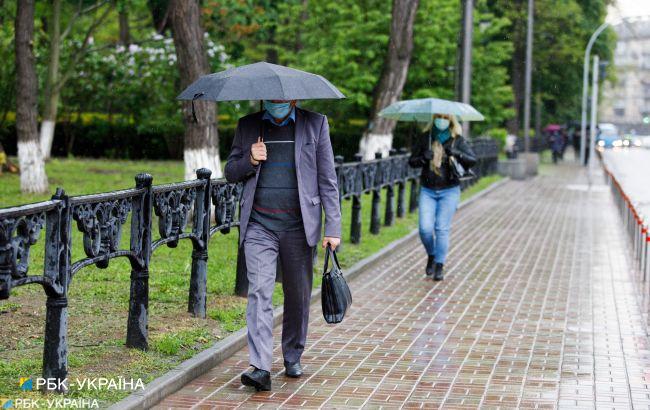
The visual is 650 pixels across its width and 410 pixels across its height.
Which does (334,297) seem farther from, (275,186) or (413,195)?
(413,195)

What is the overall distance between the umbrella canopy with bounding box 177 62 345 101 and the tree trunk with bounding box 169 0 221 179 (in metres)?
8.14

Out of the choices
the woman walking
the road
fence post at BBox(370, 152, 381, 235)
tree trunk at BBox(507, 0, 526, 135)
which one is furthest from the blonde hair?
tree trunk at BBox(507, 0, 526, 135)

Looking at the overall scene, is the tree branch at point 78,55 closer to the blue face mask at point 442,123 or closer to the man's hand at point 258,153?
the blue face mask at point 442,123

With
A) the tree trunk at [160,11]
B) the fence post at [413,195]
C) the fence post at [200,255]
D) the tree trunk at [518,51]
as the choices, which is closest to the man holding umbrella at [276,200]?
the fence post at [200,255]

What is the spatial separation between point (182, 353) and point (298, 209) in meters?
1.31

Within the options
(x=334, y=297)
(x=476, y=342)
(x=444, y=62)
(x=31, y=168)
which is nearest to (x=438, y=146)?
(x=476, y=342)

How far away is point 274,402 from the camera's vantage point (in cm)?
648

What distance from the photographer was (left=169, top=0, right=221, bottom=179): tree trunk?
595 inches

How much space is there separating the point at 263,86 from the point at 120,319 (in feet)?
8.68

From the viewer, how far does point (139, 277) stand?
24.0ft

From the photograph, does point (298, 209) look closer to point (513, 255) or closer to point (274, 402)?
point (274, 402)

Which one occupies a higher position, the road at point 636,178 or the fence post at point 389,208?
the fence post at point 389,208

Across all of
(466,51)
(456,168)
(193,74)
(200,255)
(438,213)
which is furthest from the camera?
(466,51)

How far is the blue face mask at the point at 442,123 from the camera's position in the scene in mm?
11750
